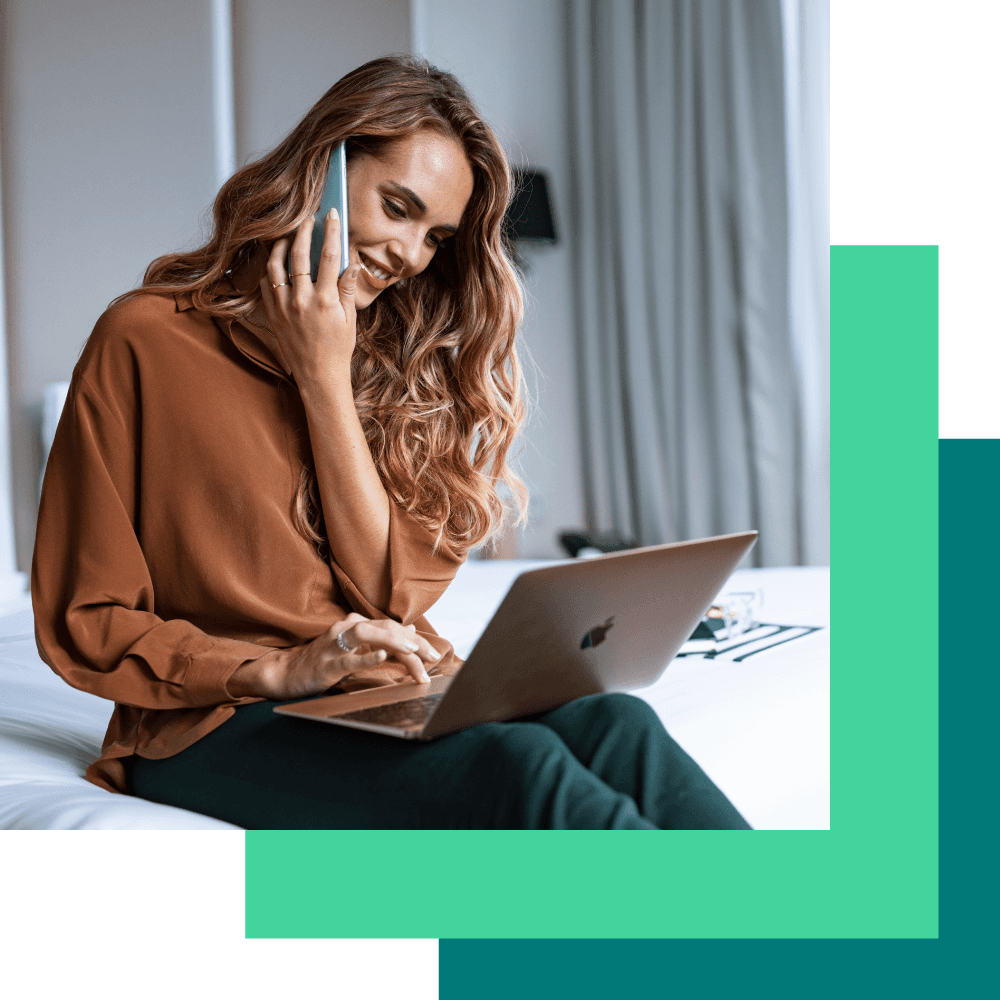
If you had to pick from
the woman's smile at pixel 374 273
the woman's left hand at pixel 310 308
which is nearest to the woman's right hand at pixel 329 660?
the woman's left hand at pixel 310 308

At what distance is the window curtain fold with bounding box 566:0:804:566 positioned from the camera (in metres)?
2.67

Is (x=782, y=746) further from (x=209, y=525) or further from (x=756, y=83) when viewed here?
(x=756, y=83)

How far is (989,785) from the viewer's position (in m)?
0.69

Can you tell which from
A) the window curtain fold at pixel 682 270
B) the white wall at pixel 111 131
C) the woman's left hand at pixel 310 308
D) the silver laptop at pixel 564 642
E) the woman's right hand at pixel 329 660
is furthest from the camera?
the window curtain fold at pixel 682 270

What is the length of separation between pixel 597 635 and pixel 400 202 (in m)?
0.52

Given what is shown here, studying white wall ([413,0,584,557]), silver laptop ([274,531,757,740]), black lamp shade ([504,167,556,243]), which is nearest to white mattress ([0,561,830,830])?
silver laptop ([274,531,757,740])

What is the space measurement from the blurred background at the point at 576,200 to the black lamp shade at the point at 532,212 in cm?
3

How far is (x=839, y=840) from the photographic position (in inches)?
27.5

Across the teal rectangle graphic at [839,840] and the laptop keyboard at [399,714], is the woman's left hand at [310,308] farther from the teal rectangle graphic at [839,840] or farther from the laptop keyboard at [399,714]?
the teal rectangle graphic at [839,840]

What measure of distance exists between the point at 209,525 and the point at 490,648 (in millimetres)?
367

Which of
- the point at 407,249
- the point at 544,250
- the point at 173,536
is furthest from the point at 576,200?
the point at 173,536

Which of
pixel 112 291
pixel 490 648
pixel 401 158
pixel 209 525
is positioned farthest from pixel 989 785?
pixel 112 291

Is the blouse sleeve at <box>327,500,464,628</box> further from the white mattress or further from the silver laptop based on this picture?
the white mattress

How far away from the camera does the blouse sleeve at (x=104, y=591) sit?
31.2 inches
